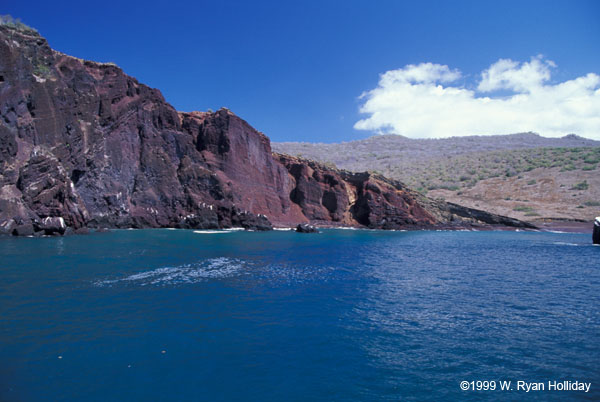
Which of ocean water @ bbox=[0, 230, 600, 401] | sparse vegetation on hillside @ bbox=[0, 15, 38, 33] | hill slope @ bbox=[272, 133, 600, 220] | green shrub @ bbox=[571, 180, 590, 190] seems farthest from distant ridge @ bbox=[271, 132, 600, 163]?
ocean water @ bbox=[0, 230, 600, 401]

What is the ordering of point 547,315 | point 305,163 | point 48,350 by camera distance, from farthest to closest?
1. point 305,163
2. point 547,315
3. point 48,350

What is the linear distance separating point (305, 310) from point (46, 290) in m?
10.1

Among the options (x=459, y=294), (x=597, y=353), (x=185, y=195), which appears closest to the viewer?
(x=597, y=353)

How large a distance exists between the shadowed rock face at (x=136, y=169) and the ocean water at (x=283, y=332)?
1914 centimetres

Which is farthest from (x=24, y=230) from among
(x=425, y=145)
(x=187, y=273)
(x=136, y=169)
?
(x=425, y=145)

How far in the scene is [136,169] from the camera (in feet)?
161

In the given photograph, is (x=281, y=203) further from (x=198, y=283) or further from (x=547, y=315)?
(x=547, y=315)

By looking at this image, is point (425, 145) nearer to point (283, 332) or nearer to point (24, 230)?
point (24, 230)

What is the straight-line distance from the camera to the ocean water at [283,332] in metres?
7.45

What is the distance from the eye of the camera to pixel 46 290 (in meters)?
13.8

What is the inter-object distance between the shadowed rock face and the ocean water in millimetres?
19144

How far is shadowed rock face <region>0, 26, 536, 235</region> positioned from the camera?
1400 inches

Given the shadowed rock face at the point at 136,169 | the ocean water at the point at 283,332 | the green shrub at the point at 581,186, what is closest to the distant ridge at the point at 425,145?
the green shrub at the point at 581,186

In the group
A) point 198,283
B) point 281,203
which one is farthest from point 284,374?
point 281,203
